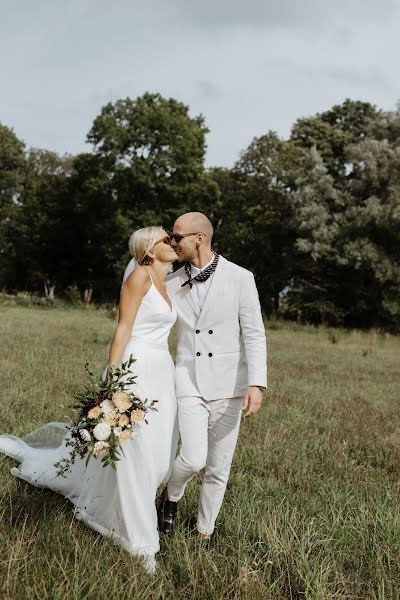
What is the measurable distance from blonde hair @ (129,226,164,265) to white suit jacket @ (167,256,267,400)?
0.38 m

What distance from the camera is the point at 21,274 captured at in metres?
50.9

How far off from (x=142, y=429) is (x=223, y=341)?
839mm

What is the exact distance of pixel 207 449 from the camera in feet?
14.1

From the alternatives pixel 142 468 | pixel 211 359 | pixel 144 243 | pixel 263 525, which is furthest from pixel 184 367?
pixel 263 525

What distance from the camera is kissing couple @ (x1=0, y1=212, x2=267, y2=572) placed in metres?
4.14

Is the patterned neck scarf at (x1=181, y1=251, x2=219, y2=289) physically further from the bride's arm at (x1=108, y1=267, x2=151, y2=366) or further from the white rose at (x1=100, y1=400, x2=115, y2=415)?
the white rose at (x1=100, y1=400, x2=115, y2=415)

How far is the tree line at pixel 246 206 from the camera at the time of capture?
107 ft

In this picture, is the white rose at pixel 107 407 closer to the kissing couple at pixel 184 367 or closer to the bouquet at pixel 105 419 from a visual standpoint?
the bouquet at pixel 105 419

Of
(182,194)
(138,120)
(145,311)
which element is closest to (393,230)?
(182,194)

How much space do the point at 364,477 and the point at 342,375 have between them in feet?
26.1

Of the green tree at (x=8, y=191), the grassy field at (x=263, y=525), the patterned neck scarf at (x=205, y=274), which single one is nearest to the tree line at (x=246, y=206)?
the green tree at (x=8, y=191)

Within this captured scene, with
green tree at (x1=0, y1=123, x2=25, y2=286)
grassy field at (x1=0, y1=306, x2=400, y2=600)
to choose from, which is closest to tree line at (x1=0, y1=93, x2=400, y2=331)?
green tree at (x1=0, y1=123, x2=25, y2=286)

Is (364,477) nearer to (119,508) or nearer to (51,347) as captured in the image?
(119,508)

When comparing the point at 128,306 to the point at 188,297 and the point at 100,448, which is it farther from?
the point at 100,448
